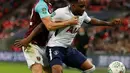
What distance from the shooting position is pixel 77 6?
844cm

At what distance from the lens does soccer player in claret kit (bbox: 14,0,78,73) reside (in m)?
8.37

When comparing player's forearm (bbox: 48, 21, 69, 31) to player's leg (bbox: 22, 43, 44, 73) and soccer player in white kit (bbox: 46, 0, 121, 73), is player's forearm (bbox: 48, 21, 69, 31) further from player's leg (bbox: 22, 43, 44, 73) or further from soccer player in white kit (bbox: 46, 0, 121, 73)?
player's leg (bbox: 22, 43, 44, 73)

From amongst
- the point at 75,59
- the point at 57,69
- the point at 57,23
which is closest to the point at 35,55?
the point at 57,69

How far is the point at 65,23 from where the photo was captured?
26.4 feet

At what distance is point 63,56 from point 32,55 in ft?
1.94

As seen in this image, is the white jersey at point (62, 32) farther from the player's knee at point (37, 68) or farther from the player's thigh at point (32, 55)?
the player's knee at point (37, 68)

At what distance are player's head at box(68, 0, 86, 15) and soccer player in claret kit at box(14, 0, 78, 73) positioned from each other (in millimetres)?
466

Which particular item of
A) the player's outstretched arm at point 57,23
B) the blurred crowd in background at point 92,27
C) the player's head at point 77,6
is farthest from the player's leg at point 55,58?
the blurred crowd in background at point 92,27

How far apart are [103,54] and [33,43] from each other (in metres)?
10.6

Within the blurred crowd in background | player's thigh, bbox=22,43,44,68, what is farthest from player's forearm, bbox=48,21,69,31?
the blurred crowd in background

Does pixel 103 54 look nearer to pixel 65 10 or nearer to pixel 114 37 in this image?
pixel 114 37

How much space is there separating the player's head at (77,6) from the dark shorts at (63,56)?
0.75 meters

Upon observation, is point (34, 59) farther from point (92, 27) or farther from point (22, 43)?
point (92, 27)

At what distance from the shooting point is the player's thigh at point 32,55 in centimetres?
864
